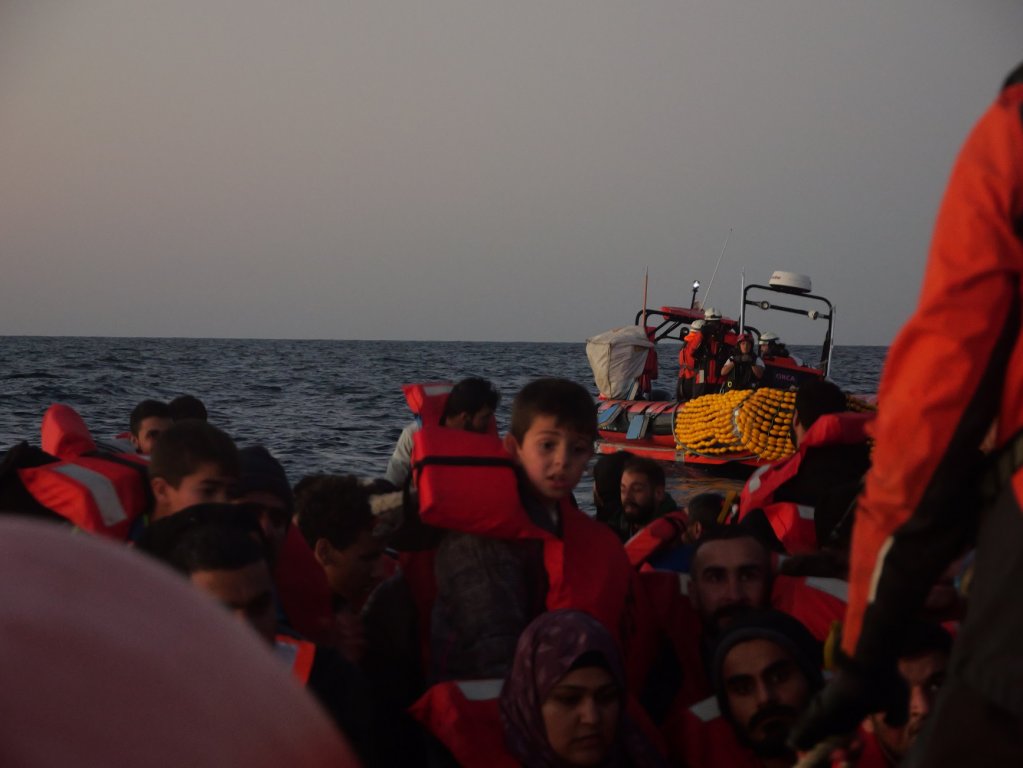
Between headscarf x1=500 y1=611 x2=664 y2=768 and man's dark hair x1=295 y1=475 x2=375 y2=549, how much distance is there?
116 centimetres

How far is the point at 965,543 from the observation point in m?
1.74


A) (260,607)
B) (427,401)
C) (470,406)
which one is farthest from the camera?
(427,401)

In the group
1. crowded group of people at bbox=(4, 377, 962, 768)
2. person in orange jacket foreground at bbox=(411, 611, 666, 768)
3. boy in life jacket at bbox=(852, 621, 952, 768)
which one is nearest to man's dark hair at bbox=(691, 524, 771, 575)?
crowded group of people at bbox=(4, 377, 962, 768)

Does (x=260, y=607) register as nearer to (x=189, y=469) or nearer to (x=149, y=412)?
(x=189, y=469)

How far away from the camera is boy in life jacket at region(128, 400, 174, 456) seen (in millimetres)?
5828

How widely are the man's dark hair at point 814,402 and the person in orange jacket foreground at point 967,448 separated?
3713mm

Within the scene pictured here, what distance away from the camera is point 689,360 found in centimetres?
1593

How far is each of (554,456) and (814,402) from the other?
8.64ft

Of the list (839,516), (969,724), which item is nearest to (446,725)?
(969,724)

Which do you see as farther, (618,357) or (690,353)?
(618,357)

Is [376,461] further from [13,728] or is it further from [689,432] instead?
[13,728]

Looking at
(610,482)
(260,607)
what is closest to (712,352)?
(610,482)

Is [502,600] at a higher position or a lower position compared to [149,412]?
lower

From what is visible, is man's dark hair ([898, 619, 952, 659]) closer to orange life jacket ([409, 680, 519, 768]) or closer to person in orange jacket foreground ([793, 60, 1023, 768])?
orange life jacket ([409, 680, 519, 768])
